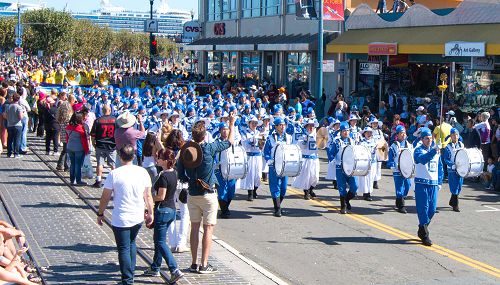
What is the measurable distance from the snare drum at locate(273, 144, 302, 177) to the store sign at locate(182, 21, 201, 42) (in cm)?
3906

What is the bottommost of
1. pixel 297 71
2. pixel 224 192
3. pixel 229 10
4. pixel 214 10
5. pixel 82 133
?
pixel 224 192

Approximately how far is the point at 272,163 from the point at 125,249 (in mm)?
5775

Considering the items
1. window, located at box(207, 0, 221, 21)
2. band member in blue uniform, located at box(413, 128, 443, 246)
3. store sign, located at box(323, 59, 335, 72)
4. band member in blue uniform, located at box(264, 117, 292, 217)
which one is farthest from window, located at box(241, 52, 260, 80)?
band member in blue uniform, located at box(413, 128, 443, 246)

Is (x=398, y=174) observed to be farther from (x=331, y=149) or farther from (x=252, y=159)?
(x=252, y=159)

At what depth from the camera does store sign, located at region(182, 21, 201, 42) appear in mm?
52531

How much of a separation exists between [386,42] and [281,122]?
1643 cm

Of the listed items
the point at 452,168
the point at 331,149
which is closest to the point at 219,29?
the point at 331,149

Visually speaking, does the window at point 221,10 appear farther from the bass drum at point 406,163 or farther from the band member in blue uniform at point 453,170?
the bass drum at point 406,163

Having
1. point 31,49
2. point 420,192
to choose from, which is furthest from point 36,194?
point 31,49

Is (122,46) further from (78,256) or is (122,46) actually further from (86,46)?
(78,256)

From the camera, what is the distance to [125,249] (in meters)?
8.99

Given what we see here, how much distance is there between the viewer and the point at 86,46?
9175 centimetres

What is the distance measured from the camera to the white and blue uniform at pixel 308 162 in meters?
15.8

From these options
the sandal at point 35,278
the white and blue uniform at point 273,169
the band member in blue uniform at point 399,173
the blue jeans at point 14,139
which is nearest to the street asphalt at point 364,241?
the band member in blue uniform at point 399,173
